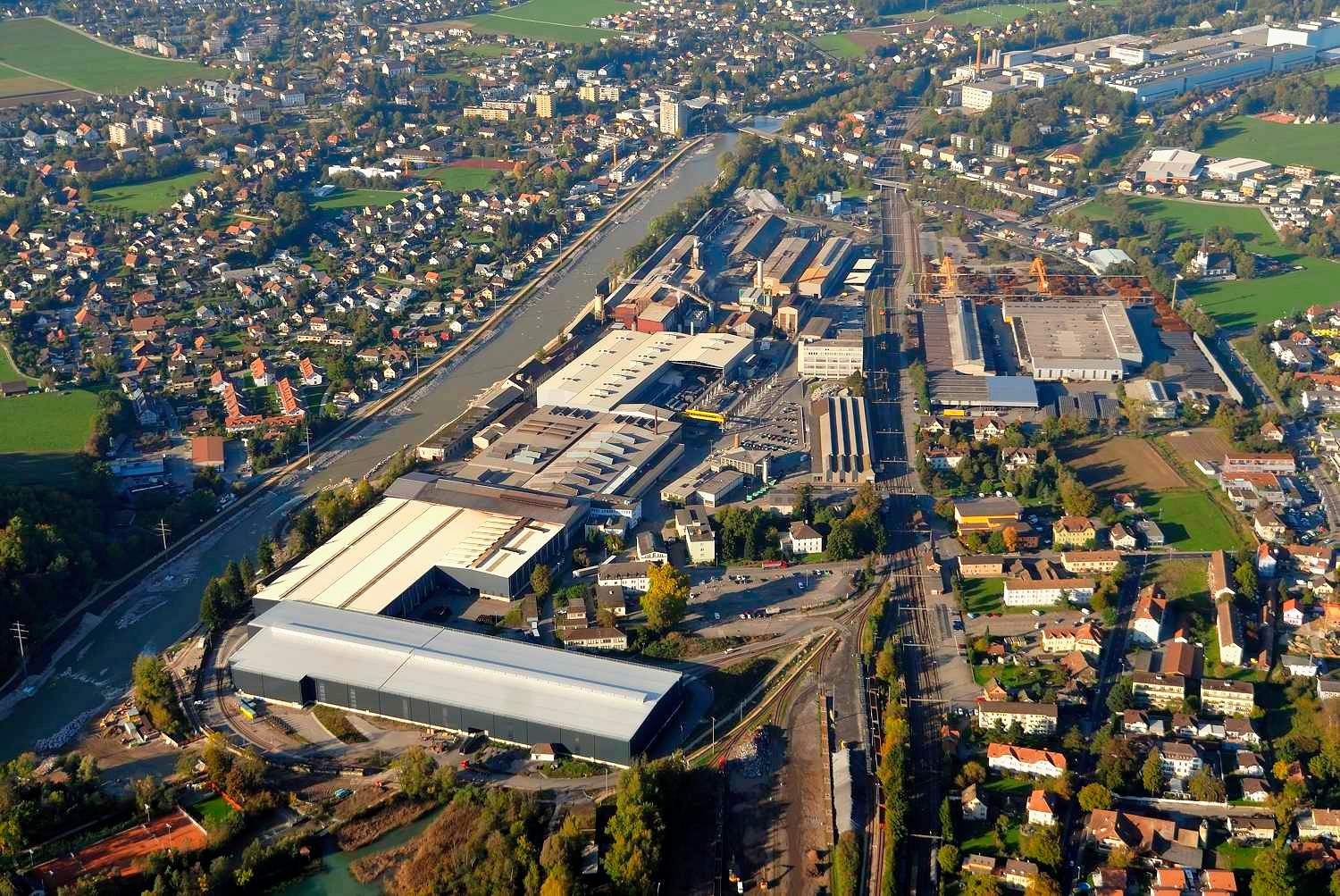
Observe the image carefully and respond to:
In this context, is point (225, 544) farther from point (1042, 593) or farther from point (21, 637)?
point (1042, 593)

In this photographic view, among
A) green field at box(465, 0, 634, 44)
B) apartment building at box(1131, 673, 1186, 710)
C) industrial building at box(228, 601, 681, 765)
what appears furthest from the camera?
green field at box(465, 0, 634, 44)

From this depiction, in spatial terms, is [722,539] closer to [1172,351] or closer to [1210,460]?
[1210,460]

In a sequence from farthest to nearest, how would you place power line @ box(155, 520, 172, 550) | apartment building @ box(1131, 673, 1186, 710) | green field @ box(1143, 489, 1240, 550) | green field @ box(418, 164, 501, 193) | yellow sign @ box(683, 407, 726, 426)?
green field @ box(418, 164, 501, 193)
yellow sign @ box(683, 407, 726, 426)
power line @ box(155, 520, 172, 550)
green field @ box(1143, 489, 1240, 550)
apartment building @ box(1131, 673, 1186, 710)

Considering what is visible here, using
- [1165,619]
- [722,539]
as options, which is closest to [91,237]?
[722,539]

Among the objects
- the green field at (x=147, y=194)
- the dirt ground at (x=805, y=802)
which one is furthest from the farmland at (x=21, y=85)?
the dirt ground at (x=805, y=802)

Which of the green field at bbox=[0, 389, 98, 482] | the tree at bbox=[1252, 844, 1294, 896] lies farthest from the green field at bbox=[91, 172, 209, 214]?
the tree at bbox=[1252, 844, 1294, 896]

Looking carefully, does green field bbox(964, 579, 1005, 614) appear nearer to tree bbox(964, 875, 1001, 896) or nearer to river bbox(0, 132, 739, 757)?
tree bbox(964, 875, 1001, 896)
